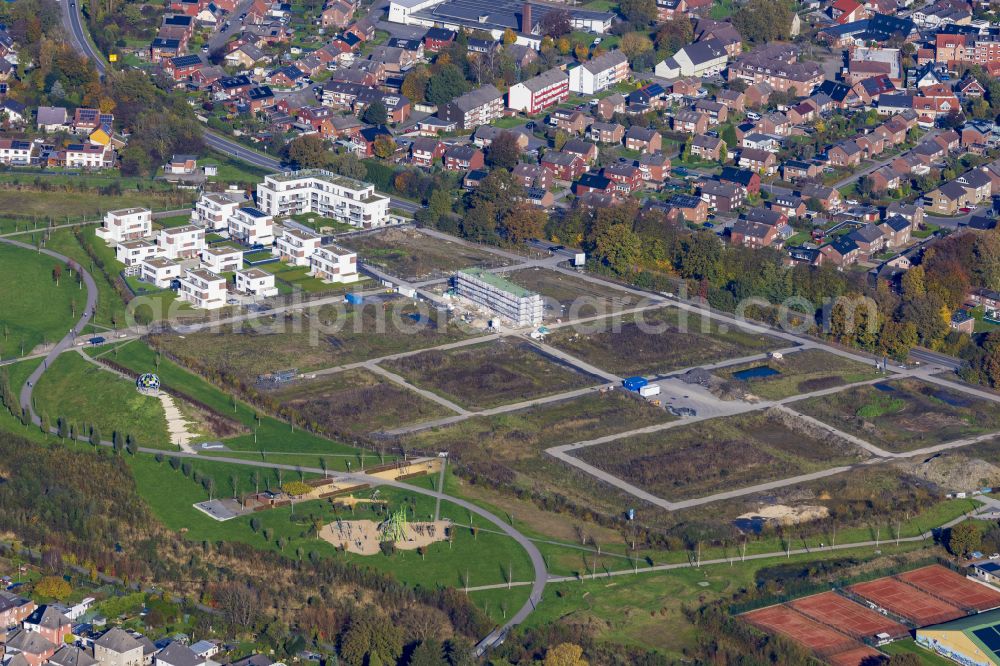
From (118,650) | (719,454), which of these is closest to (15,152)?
(719,454)

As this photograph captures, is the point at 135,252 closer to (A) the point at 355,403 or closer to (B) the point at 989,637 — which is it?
(A) the point at 355,403

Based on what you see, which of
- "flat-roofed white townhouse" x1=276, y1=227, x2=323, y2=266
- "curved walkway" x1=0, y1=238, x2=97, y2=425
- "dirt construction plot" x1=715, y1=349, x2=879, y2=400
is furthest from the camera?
"flat-roofed white townhouse" x1=276, y1=227, x2=323, y2=266

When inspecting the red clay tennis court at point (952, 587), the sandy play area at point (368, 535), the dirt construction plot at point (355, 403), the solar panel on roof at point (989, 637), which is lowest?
the sandy play area at point (368, 535)

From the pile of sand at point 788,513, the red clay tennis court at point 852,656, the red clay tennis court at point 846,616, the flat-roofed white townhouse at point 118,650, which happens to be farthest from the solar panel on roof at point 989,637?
the flat-roofed white townhouse at point 118,650

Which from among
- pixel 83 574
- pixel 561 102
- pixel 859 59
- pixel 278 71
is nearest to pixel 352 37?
pixel 278 71

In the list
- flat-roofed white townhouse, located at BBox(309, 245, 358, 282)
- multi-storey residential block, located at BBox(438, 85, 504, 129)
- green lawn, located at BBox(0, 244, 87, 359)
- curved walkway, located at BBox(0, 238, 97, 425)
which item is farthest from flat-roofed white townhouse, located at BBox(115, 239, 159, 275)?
multi-storey residential block, located at BBox(438, 85, 504, 129)

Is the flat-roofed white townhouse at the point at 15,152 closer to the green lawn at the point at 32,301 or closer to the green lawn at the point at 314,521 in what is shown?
the green lawn at the point at 32,301

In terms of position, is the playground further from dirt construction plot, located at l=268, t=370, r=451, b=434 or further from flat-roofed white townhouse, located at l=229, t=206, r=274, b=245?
flat-roofed white townhouse, located at l=229, t=206, r=274, b=245
